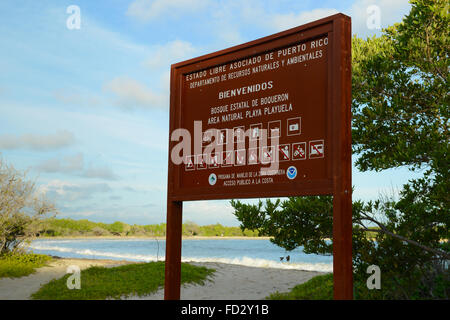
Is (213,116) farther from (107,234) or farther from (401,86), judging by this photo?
(107,234)

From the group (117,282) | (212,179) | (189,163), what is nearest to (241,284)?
(117,282)

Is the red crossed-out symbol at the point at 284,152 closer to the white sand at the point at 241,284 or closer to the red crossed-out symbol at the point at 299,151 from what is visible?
the red crossed-out symbol at the point at 299,151

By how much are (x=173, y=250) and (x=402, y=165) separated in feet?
14.5

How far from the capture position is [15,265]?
46.6 ft

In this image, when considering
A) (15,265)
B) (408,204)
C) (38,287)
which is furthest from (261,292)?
(15,265)

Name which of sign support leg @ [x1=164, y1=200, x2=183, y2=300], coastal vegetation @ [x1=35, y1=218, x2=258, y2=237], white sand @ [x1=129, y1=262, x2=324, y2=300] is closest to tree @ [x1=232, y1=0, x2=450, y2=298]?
sign support leg @ [x1=164, y1=200, x2=183, y2=300]

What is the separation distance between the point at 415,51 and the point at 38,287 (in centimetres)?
1051

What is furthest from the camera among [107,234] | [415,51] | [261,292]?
[107,234]

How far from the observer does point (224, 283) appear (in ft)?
40.6

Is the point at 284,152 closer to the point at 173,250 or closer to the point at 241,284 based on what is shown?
the point at 173,250

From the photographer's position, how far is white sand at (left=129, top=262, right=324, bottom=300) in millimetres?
10784

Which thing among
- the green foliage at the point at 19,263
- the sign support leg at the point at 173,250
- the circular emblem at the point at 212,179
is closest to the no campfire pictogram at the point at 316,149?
the circular emblem at the point at 212,179

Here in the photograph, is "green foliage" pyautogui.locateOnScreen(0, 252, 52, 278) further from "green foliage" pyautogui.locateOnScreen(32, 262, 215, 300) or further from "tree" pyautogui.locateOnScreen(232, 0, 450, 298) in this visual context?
"tree" pyautogui.locateOnScreen(232, 0, 450, 298)

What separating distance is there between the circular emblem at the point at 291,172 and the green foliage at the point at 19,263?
1058 centimetres
